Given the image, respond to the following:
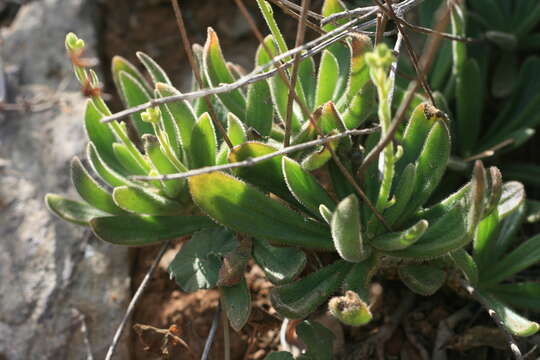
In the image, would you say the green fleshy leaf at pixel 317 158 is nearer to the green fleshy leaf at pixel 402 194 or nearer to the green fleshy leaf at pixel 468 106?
the green fleshy leaf at pixel 402 194

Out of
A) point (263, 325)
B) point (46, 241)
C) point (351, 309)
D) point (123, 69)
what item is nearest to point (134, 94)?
point (123, 69)

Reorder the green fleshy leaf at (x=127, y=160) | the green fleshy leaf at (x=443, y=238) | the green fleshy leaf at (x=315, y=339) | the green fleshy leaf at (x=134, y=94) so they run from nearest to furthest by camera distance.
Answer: the green fleshy leaf at (x=443, y=238) → the green fleshy leaf at (x=315, y=339) → the green fleshy leaf at (x=127, y=160) → the green fleshy leaf at (x=134, y=94)

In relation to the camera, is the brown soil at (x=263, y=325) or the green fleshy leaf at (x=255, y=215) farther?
the brown soil at (x=263, y=325)

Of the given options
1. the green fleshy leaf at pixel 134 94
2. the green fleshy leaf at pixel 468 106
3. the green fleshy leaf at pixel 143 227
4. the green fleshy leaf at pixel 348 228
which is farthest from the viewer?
the green fleshy leaf at pixel 468 106

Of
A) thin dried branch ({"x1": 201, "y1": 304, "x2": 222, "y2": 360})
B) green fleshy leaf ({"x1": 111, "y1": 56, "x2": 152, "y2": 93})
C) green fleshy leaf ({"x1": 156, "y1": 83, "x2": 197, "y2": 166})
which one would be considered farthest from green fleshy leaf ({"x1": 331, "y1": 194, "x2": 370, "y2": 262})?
green fleshy leaf ({"x1": 111, "y1": 56, "x2": 152, "y2": 93})

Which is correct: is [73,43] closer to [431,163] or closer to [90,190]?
[90,190]

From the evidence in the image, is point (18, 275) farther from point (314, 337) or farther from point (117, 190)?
point (314, 337)

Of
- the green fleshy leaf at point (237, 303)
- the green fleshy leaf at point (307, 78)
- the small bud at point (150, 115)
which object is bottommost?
the green fleshy leaf at point (237, 303)

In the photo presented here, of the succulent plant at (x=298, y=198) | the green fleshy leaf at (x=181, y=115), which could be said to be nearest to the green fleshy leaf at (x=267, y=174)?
the succulent plant at (x=298, y=198)
